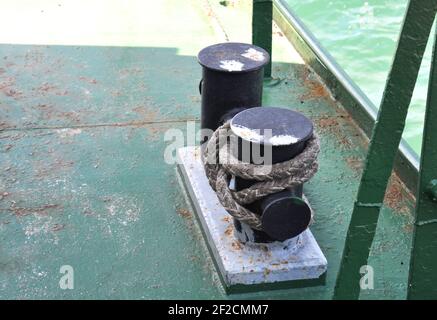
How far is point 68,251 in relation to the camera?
9.69ft

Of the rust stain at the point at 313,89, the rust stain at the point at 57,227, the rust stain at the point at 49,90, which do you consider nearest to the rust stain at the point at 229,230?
the rust stain at the point at 57,227

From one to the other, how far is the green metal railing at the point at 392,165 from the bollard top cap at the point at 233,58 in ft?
2.80

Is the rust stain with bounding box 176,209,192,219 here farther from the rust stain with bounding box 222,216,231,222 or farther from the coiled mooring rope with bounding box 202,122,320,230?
the coiled mooring rope with bounding box 202,122,320,230

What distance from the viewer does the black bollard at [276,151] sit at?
249 cm

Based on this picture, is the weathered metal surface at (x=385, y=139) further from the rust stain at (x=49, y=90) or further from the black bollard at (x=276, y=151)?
the rust stain at (x=49, y=90)

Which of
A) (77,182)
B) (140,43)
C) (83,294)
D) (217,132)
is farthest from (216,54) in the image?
(140,43)

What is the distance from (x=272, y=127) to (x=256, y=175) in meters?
0.20

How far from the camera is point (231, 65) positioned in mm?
2971

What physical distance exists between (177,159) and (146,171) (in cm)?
18

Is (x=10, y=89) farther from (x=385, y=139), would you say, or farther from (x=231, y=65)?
(x=385, y=139)

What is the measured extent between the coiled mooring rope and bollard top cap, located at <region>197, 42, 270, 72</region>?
393mm

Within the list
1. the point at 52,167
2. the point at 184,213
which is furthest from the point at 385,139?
the point at 52,167
